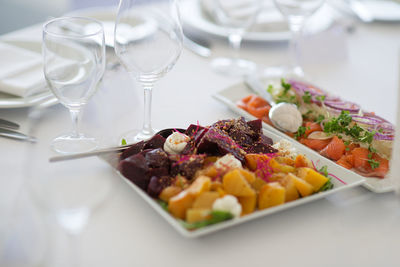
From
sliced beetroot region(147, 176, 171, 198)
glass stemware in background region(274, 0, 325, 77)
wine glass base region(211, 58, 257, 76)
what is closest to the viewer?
sliced beetroot region(147, 176, 171, 198)

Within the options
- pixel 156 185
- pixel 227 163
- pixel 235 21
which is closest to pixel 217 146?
pixel 227 163

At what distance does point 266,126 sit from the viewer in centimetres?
143

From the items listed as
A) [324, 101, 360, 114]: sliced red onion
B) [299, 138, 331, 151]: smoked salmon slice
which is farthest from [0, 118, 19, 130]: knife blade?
[324, 101, 360, 114]: sliced red onion

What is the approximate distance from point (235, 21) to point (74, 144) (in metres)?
0.88

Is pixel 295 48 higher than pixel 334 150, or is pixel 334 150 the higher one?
pixel 295 48

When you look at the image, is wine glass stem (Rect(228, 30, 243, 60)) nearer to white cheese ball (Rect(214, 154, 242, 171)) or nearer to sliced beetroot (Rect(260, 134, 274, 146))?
sliced beetroot (Rect(260, 134, 274, 146))

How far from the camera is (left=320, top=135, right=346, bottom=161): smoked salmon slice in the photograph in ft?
4.22

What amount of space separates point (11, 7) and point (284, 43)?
2865 mm

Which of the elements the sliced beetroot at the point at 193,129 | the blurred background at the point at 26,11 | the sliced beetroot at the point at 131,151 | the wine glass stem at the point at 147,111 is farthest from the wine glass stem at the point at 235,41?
the blurred background at the point at 26,11

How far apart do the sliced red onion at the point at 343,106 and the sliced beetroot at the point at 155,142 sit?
22.7 inches

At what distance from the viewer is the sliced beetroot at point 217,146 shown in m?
1.11

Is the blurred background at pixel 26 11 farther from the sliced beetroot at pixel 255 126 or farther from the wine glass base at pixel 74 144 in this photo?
the sliced beetroot at pixel 255 126

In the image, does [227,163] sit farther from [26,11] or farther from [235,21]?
[26,11]

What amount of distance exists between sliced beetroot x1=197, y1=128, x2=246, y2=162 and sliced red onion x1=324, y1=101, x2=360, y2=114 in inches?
18.3
